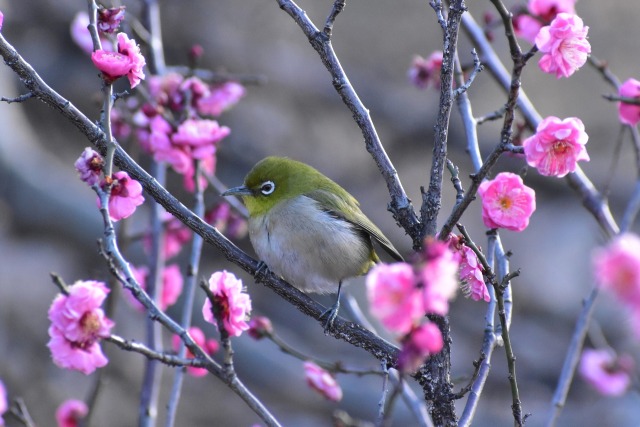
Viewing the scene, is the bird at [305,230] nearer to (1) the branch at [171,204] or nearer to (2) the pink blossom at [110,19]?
(1) the branch at [171,204]

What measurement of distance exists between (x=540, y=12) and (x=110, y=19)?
185 centimetres

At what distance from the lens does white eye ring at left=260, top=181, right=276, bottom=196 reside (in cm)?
390

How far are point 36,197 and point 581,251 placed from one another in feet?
16.8

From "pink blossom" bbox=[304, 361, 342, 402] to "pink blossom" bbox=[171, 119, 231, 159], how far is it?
1094mm

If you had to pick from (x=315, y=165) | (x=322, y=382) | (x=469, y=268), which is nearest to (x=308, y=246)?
(x=322, y=382)

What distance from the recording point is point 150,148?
11.4 ft

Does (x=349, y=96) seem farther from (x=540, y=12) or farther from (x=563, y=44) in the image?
(x=540, y=12)

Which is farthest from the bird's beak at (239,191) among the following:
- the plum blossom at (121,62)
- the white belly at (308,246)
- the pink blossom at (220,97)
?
the plum blossom at (121,62)

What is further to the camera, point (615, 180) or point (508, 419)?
point (615, 180)

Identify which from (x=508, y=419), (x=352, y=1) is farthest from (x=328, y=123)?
(x=508, y=419)

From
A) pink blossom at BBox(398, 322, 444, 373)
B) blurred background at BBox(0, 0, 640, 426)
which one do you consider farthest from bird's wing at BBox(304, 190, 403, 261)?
blurred background at BBox(0, 0, 640, 426)

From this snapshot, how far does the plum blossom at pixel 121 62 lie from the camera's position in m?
2.20

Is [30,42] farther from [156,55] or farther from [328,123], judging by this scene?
[156,55]

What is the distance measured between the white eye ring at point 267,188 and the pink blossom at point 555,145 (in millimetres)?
1916
